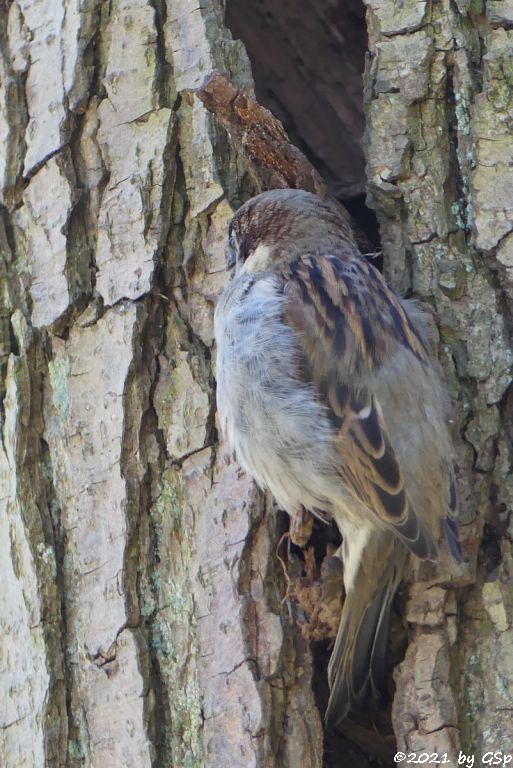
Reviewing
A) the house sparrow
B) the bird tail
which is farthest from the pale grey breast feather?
the bird tail

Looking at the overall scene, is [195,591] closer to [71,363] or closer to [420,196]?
[71,363]

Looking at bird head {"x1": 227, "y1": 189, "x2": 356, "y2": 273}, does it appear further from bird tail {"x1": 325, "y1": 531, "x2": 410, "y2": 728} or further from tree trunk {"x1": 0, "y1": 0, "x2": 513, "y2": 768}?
bird tail {"x1": 325, "y1": 531, "x2": 410, "y2": 728}

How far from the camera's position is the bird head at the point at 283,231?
2.68m

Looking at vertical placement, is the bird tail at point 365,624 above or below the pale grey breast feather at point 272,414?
below

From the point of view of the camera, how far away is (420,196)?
2645 millimetres

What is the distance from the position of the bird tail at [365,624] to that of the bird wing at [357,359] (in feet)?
0.39

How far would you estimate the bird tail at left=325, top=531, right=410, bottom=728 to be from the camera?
241 cm

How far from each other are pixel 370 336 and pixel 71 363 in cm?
75

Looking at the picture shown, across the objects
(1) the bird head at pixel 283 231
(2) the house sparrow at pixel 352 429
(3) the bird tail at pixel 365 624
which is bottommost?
(3) the bird tail at pixel 365 624

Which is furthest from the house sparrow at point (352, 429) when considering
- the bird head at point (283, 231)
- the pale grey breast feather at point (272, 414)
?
the bird head at point (283, 231)

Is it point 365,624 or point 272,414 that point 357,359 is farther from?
point 365,624

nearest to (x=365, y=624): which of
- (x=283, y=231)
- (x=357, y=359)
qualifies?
(x=357, y=359)

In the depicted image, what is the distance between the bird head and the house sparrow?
178mm

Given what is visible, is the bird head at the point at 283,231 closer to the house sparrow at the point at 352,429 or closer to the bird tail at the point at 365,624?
the house sparrow at the point at 352,429
